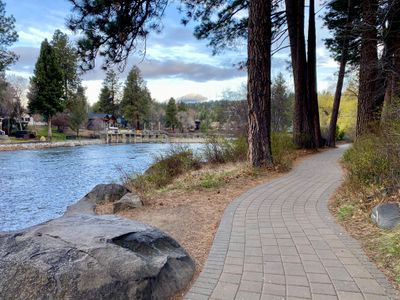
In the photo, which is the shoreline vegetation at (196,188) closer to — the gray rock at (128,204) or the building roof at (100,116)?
the gray rock at (128,204)

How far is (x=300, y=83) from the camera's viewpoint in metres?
16.5

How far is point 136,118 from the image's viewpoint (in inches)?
2840

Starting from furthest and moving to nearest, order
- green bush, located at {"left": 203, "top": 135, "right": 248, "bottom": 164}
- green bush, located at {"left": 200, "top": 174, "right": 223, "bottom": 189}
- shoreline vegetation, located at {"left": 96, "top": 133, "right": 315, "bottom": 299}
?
green bush, located at {"left": 203, "top": 135, "right": 248, "bottom": 164}, green bush, located at {"left": 200, "top": 174, "right": 223, "bottom": 189}, shoreline vegetation, located at {"left": 96, "top": 133, "right": 315, "bottom": 299}

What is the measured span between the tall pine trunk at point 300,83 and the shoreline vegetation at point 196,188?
2.35 meters

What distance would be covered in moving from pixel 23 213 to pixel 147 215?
552 centimetres

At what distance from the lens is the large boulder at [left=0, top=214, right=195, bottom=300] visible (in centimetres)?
282

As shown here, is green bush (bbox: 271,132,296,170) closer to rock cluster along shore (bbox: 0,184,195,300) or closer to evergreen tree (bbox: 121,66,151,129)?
rock cluster along shore (bbox: 0,184,195,300)

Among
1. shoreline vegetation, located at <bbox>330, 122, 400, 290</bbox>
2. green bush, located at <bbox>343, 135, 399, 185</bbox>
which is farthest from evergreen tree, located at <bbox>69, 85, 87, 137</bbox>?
green bush, located at <bbox>343, 135, 399, 185</bbox>

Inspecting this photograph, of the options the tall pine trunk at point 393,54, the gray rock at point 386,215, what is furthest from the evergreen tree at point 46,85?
the gray rock at point 386,215

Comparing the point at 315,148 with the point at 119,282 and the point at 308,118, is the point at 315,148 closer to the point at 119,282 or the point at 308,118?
the point at 308,118

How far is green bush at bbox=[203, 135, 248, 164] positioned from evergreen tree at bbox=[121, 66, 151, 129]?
5975 cm

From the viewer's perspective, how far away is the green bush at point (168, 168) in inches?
392

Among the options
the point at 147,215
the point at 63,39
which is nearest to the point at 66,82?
the point at 63,39

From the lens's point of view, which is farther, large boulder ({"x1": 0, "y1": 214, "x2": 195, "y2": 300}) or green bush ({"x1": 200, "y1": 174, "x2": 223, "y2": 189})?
green bush ({"x1": 200, "y1": 174, "x2": 223, "y2": 189})
